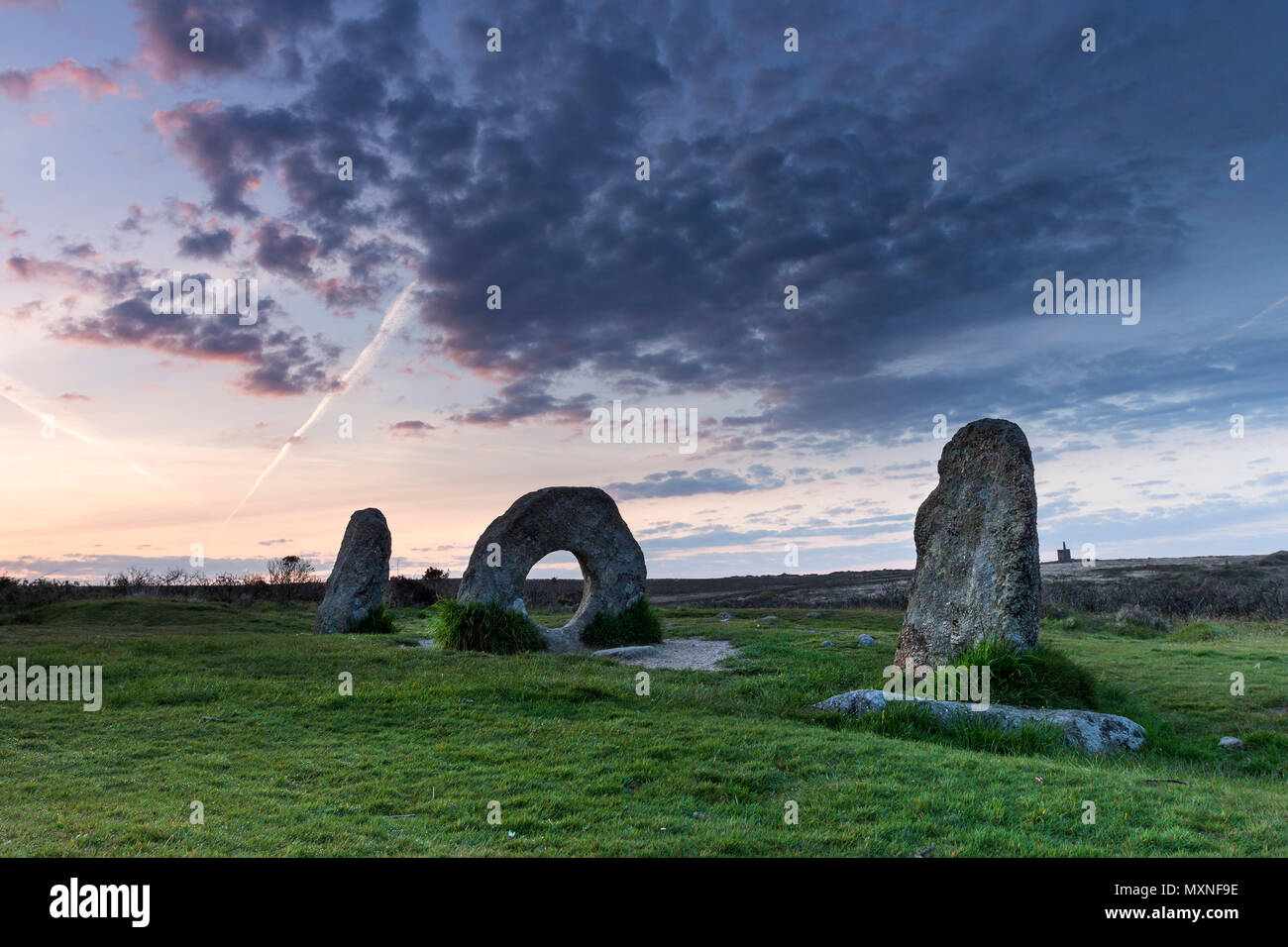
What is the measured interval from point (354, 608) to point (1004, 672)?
61.7 feet

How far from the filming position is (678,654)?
1873 centimetres

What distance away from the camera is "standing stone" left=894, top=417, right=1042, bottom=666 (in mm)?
12641

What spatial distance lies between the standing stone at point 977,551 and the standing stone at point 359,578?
16.6 metres

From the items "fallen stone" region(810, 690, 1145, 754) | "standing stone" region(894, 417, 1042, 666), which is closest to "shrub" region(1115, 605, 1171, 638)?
"standing stone" region(894, 417, 1042, 666)

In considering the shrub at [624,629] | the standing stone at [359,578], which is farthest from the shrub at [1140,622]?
the standing stone at [359,578]

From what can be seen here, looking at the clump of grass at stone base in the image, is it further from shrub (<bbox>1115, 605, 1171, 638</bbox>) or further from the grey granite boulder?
shrub (<bbox>1115, 605, 1171, 638</bbox>)

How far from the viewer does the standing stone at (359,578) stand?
80.3 feet

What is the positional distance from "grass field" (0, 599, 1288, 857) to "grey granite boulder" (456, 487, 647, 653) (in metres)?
3.11

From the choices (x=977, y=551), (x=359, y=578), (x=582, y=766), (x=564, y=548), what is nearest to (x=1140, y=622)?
(x=977, y=551)

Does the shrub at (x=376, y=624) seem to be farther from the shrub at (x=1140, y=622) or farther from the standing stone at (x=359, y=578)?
the shrub at (x=1140, y=622)

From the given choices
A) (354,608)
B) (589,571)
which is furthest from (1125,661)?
(354,608)

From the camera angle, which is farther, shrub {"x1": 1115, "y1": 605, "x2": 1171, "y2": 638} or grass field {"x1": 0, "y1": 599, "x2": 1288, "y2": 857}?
shrub {"x1": 1115, "y1": 605, "x2": 1171, "y2": 638}

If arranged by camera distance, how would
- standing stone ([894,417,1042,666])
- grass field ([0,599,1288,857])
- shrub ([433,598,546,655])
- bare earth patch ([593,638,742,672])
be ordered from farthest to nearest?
shrub ([433,598,546,655])
bare earth patch ([593,638,742,672])
standing stone ([894,417,1042,666])
grass field ([0,599,1288,857])
